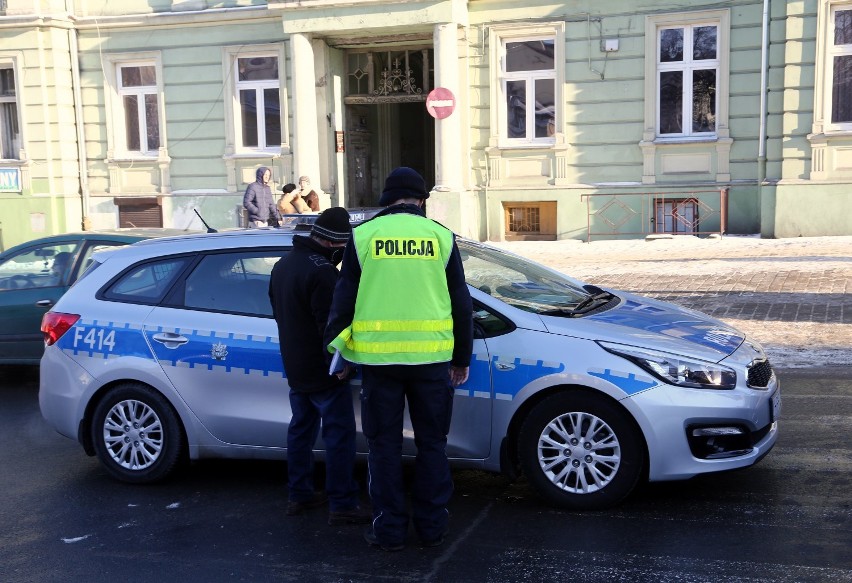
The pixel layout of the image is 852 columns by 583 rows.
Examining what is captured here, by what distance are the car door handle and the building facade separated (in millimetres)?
13681

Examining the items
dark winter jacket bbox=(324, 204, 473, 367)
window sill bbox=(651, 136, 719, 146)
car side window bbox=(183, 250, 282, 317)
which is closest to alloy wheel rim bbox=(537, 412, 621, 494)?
dark winter jacket bbox=(324, 204, 473, 367)

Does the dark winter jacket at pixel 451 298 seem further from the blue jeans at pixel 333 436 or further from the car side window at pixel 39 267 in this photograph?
the car side window at pixel 39 267

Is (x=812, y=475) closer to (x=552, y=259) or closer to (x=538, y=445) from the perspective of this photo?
(x=538, y=445)

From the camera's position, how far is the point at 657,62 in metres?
19.2

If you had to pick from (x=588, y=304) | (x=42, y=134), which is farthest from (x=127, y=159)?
(x=588, y=304)

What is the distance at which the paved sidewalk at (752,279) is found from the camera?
33.4ft

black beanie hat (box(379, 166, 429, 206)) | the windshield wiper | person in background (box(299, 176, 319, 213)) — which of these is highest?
black beanie hat (box(379, 166, 429, 206))

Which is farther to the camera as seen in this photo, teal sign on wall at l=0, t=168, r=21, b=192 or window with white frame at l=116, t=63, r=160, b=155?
window with white frame at l=116, t=63, r=160, b=155

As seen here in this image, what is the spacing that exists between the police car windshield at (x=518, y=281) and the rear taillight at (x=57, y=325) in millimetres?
2505

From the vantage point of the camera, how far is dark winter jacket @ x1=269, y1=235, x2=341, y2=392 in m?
5.34

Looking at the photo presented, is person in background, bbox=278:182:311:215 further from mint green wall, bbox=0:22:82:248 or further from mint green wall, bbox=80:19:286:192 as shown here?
mint green wall, bbox=0:22:82:248

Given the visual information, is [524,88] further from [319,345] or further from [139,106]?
[319,345]

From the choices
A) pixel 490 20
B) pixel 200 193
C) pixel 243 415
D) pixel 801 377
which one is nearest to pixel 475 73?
pixel 490 20

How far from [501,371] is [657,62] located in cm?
1506
